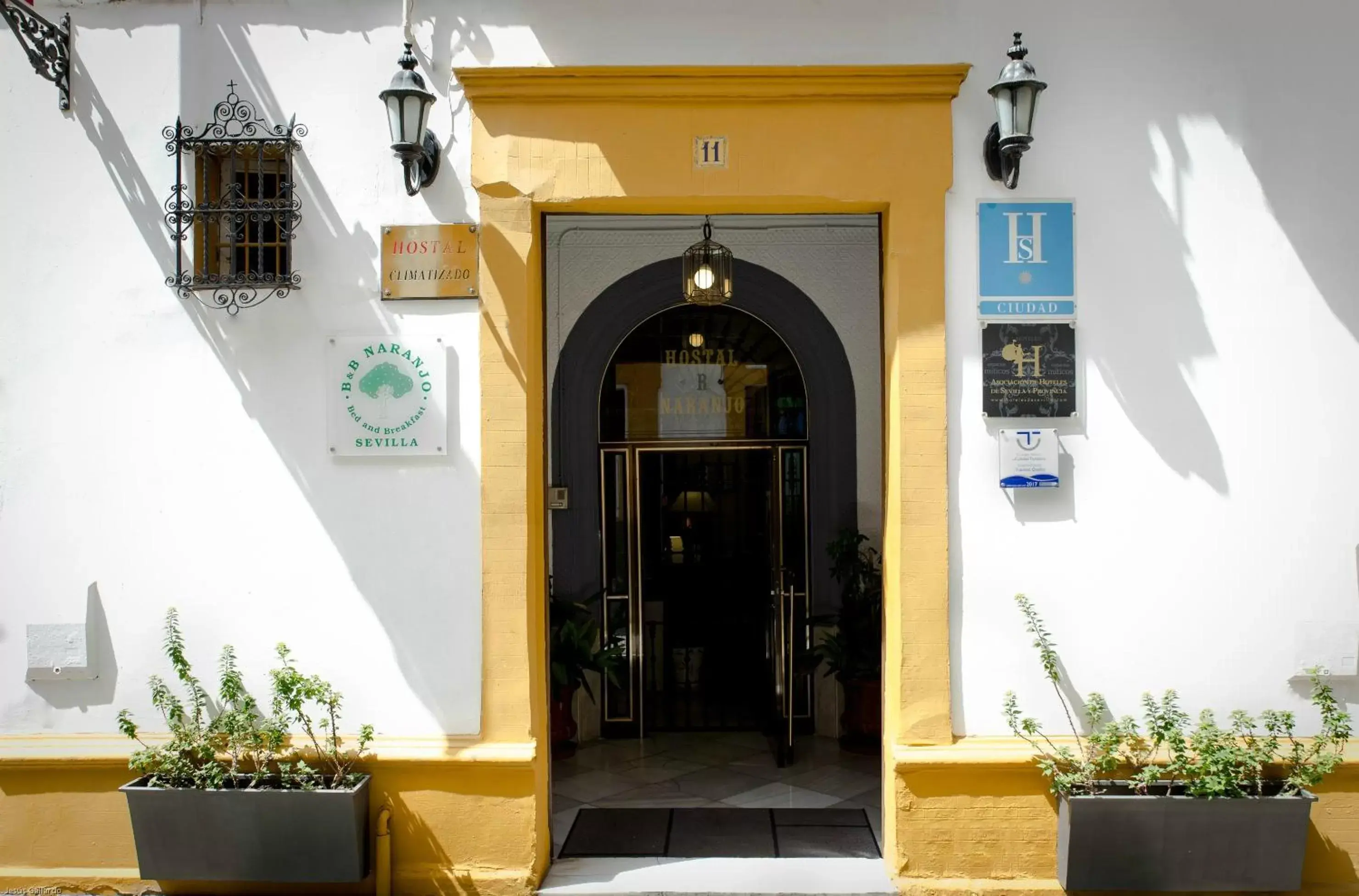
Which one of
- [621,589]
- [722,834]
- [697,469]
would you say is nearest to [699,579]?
[621,589]

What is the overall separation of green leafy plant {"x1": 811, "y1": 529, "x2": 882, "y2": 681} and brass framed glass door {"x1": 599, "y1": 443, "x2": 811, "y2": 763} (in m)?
0.28

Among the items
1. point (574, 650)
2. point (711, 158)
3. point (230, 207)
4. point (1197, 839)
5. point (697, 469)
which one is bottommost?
point (1197, 839)

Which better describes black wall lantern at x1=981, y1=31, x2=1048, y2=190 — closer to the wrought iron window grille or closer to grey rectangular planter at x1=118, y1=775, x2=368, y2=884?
the wrought iron window grille

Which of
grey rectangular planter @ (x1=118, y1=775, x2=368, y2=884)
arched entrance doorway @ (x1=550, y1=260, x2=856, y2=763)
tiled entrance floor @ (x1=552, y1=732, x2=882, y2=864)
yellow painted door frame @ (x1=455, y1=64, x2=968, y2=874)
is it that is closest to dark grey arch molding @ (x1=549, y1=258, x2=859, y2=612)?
arched entrance doorway @ (x1=550, y1=260, x2=856, y2=763)

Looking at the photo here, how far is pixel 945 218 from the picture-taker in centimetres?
438

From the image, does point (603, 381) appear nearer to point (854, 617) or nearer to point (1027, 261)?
point (854, 617)

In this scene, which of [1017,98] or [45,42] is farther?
[45,42]

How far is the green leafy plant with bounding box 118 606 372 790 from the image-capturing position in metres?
4.21

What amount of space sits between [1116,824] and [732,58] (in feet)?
11.4

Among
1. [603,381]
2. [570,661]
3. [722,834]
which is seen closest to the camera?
[722,834]

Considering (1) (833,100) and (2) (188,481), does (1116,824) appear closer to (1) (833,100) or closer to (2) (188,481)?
(1) (833,100)

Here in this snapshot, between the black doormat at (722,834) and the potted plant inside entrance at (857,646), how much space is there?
128 centimetres

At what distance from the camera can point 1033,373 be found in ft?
14.3

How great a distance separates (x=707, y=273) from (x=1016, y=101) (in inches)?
100
